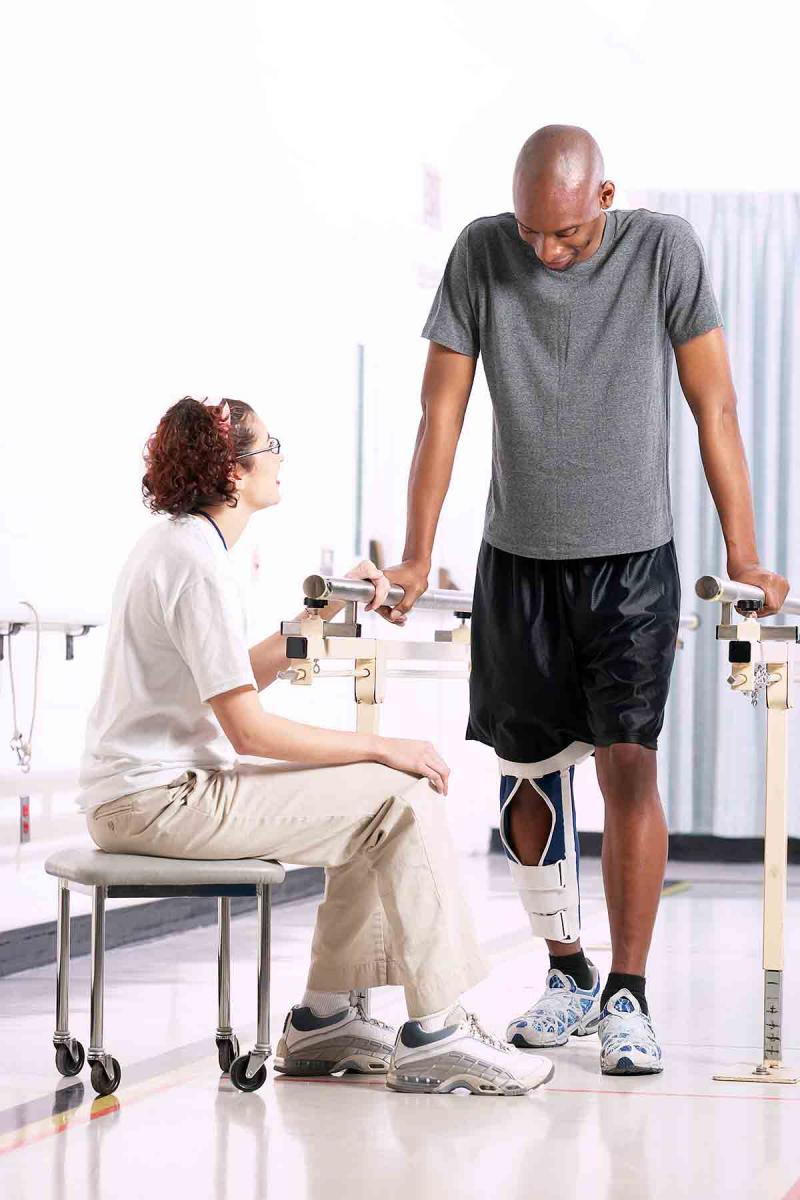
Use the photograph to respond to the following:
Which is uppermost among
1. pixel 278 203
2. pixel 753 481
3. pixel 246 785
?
pixel 278 203

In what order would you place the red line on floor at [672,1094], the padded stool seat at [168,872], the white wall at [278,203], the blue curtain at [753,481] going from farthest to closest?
the blue curtain at [753,481], the white wall at [278,203], the red line on floor at [672,1094], the padded stool seat at [168,872]

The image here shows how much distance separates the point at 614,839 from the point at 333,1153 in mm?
740

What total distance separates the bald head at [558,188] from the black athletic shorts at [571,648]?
0.47 metres

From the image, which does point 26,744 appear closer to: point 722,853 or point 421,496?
point 421,496

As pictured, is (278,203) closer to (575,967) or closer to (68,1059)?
(575,967)

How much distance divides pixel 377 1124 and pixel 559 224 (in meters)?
1.23

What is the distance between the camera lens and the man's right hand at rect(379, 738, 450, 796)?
7.40ft

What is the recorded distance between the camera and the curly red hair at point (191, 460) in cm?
231

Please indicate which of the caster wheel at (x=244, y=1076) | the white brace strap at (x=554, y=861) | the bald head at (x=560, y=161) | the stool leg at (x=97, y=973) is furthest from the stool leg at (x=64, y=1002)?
the bald head at (x=560, y=161)

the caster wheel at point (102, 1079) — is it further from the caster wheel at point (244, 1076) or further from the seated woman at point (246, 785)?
the seated woman at point (246, 785)

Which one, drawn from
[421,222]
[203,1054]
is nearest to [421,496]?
[203,1054]

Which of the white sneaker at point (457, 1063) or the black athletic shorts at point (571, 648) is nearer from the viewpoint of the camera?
the white sneaker at point (457, 1063)

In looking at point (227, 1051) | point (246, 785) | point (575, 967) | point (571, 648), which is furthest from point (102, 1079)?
point (571, 648)

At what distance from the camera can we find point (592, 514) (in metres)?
2.48
